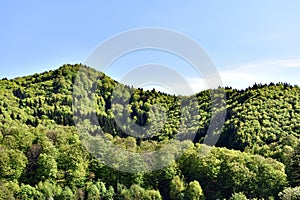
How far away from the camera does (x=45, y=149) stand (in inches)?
1975

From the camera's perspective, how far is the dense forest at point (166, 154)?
45.5 metres

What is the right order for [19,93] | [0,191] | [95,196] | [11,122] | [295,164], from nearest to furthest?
[295,164], [0,191], [95,196], [11,122], [19,93]

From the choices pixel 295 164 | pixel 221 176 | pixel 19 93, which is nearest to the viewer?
pixel 295 164

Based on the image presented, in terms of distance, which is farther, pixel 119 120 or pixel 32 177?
pixel 119 120

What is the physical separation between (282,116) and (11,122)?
46.2 metres

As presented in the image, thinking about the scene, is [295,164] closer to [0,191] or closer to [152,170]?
[152,170]

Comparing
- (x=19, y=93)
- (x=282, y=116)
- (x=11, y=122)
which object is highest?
(x=19, y=93)

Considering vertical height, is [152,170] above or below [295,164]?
above

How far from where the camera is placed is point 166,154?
49906 mm

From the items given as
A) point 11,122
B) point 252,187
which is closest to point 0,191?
point 252,187

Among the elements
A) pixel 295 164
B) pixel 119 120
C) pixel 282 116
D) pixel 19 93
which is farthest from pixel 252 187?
pixel 19 93

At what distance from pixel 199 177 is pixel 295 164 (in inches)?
605

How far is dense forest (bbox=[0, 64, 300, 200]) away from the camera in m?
45.5

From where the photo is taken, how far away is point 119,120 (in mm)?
78312
